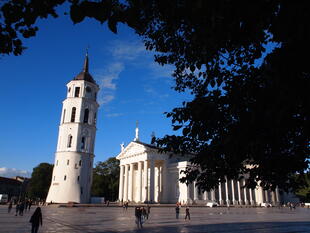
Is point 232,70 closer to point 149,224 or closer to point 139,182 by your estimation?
point 149,224

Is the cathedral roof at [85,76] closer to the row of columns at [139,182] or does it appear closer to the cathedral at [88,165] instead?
the cathedral at [88,165]

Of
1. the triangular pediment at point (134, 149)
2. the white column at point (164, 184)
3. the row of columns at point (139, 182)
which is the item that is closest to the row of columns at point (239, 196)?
the white column at point (164, 184)

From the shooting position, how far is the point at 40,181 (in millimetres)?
69062

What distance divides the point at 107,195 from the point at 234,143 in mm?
77710

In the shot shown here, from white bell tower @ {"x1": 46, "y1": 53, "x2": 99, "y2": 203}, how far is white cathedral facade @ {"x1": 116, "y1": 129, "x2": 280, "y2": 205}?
50.9 feet

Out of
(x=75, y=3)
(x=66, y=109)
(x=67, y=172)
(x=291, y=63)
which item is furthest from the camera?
(x=66, y=109)

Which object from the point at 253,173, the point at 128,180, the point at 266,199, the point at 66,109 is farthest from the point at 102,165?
the point at 253,173

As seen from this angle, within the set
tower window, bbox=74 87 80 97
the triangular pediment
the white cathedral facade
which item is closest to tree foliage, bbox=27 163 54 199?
the white cathedral facade

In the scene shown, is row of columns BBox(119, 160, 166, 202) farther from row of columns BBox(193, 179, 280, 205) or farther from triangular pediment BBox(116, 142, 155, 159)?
row of columns BBox(193, 179, 280, 205)

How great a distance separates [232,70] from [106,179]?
7642 cm

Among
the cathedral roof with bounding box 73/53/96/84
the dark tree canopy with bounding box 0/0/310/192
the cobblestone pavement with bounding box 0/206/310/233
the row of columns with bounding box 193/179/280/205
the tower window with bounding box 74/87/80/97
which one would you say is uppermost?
the cathedral roof with bounding box 73/53/96/84

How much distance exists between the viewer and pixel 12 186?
111 metres

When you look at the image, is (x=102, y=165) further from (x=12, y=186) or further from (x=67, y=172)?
(x=12, y=186)

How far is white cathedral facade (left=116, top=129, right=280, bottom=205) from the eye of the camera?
5878cm
